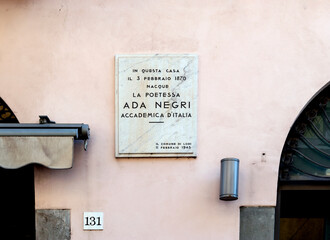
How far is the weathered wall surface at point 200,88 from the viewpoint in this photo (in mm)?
4137

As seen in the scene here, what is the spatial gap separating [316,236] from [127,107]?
289 cm

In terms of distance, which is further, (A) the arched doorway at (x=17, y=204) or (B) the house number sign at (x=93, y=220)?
(A) the arched doorway at (x=17, y=204)

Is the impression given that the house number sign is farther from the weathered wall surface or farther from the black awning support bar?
the black awning support bar

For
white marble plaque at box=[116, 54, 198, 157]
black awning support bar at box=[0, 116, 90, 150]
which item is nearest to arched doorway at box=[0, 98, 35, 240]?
black awning support bar at box=[0, 116, 90, 150]

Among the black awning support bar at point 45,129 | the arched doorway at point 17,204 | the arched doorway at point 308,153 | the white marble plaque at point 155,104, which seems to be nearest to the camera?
the black awning support bar at point 45,129

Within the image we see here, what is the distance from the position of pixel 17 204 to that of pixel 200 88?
8.90 ft

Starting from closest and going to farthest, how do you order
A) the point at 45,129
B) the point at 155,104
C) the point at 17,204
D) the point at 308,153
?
1. the point at 45,129
2. the point at 155,104
3. the point at 308,153
4. the point at 17,204

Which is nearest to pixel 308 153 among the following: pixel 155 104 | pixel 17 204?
pixel 155 104

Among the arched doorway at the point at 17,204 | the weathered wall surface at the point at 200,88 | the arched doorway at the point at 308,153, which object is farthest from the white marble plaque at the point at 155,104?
the arched doorway at the point at 17,204

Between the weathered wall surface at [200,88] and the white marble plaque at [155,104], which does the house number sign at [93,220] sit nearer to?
the weathered wall surface at [200,88]

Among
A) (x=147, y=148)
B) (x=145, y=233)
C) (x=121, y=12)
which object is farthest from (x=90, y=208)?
(x=121, y=12)

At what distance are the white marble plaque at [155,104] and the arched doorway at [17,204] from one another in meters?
1.41

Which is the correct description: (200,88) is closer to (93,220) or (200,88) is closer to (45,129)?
(45,129)

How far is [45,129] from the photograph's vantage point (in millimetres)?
3863
